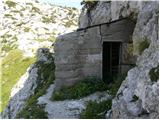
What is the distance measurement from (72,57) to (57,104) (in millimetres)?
3643

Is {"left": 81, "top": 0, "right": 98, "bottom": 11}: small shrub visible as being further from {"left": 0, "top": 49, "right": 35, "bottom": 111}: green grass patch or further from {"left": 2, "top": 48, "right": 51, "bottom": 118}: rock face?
{"left": 0, "top": 49, "right": 35, "bottom": 111}: green grass patch

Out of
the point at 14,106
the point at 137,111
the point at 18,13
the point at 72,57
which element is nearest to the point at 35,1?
the point at 18,13

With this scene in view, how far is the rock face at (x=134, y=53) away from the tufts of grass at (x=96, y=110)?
187 cm

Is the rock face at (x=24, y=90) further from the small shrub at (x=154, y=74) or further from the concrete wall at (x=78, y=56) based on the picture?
the small shrub at (x=154, y=74)

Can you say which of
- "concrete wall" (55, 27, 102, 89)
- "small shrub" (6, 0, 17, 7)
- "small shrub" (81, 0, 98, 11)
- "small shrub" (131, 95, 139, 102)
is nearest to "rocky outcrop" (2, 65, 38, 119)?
"concrete wall" (55, 27, 102, 89)

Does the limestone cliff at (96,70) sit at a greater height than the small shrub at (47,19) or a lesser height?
lesser

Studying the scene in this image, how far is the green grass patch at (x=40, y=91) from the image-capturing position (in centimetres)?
2244

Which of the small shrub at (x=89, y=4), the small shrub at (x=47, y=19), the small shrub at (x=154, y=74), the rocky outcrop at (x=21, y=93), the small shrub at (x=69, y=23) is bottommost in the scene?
the rocky outcrop at (x=21, y=93)

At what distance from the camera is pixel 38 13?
68.9 metres

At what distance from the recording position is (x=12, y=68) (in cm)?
4762

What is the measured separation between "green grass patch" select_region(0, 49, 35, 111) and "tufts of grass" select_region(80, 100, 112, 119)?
69.1ft

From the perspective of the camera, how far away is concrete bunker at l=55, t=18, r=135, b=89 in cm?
2611

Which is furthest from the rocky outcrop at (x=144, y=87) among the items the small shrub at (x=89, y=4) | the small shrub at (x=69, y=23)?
the small shrub at (x=69, y=23)

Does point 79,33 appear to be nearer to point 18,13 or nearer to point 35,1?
point 18,13
